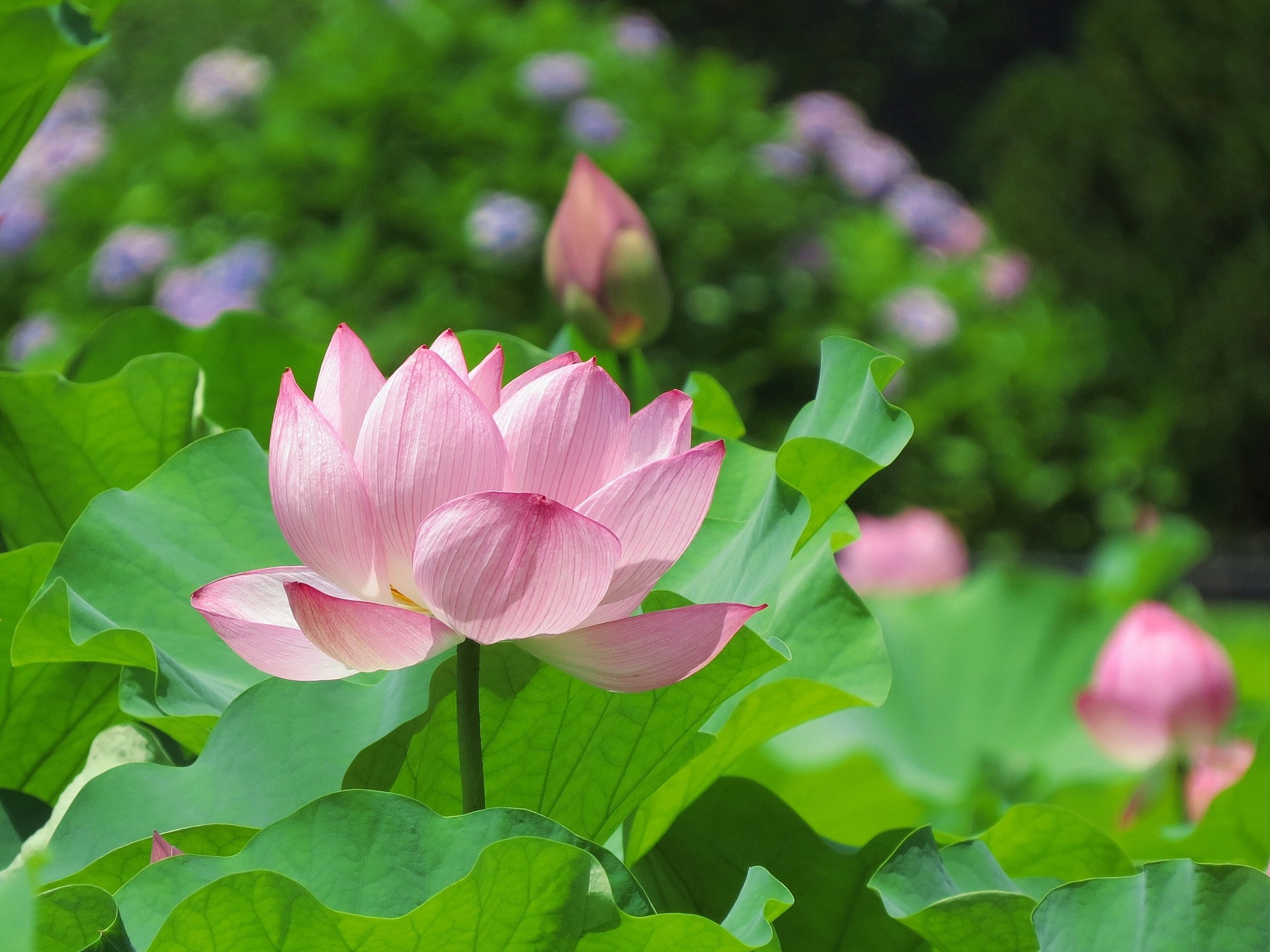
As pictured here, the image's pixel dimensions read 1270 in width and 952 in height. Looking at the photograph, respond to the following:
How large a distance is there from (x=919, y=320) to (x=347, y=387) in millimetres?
4036

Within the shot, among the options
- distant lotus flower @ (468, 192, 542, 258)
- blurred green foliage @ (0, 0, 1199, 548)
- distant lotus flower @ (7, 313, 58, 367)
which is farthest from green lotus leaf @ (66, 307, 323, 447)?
distant lotus flower @ (468, 192, 542, 258)

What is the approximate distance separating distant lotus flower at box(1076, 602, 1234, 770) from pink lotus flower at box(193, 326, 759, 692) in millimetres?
965

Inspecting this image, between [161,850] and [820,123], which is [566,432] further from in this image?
[820,123]

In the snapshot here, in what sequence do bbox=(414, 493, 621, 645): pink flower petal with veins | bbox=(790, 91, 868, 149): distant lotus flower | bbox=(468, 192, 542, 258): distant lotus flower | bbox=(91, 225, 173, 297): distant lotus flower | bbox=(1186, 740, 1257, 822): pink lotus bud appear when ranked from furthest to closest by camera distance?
bbox=(790, 91, 868, 149): distant lotus flower → bbox=(91, 225, 173, 297): distant lotus flower → bbox=(468, 192, 542, 258): distant lotus flower → bbox=(1186, 740, 1257, 822): pink lotus bud → bbox=(414, 493, 621, 645): pink flower petal with veins

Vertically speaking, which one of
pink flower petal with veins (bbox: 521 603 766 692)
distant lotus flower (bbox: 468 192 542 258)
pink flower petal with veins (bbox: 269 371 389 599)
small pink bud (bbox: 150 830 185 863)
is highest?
pink flower petal with veins (bbox: 269 371 389 599)

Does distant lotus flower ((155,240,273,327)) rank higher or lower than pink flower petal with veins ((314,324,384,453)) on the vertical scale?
lower

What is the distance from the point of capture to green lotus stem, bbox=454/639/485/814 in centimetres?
38

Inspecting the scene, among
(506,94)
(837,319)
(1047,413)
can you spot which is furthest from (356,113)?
(1047,413)

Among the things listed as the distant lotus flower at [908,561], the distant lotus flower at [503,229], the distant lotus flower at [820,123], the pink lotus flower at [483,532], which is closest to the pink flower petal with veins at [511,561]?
the pink lotus flower at [483,532]

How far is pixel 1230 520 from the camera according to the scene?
5.83m

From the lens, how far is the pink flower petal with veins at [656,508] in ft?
1.21

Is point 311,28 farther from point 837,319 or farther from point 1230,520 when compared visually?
point 1230,520

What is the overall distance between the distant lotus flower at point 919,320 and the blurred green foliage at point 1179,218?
1335mm

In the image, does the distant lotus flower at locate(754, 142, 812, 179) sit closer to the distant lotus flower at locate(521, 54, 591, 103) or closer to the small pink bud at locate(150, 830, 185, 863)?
the distant lotus flower at locate(521, 54, 591, 103)
